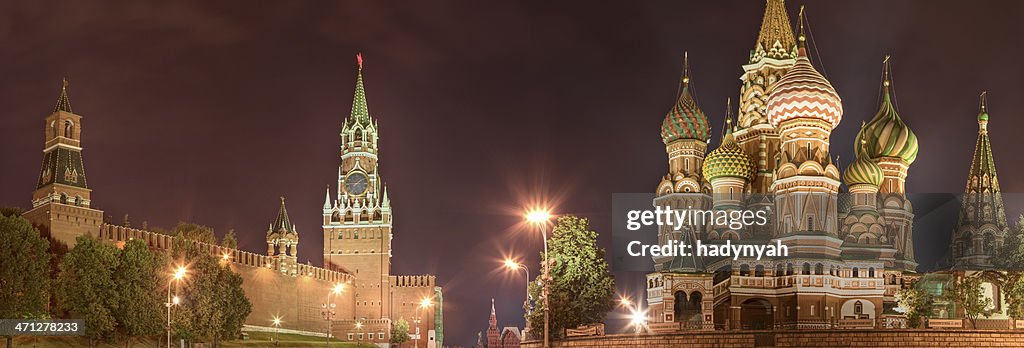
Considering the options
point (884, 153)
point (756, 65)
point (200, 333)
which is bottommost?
point (200, 333)

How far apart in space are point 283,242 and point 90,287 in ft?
140

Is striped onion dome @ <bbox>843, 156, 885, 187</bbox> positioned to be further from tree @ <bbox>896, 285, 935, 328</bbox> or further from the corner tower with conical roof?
tree @ <bbox>896, 285, 935, 328</bbox>

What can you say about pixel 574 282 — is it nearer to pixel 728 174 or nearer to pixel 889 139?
pixel 728 174

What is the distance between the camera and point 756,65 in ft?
245

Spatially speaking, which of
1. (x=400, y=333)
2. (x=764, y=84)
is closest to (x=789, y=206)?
(x=764, y=84)

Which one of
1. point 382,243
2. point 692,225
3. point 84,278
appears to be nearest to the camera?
point 84,278

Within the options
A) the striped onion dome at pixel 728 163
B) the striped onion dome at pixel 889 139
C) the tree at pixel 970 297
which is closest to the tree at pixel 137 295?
the striped onion dome at pixel 728 163

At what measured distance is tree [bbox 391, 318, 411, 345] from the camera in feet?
363

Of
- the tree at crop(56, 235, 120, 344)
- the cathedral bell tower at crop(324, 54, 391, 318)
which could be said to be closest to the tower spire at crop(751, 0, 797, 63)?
the tree at crop(56, 235, 120, 344)

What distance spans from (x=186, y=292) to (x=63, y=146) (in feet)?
38.4

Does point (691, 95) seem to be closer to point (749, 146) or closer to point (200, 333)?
point (749, 146)

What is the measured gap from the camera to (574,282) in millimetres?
60438

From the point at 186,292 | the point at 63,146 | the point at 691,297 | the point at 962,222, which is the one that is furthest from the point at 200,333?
the point at 962,222

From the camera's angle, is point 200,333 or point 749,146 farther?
point 749,146
